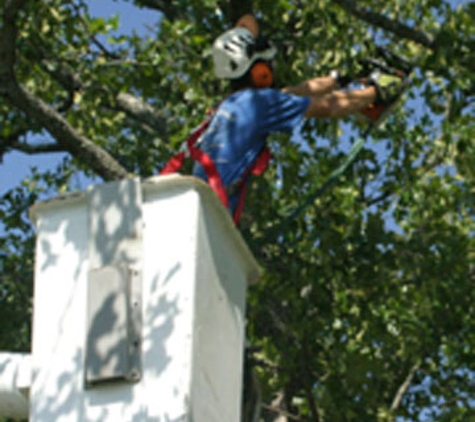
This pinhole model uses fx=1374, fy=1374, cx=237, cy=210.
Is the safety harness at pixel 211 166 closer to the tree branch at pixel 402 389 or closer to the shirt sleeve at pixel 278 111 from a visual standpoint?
the shirt sleeve at pixel 278 111

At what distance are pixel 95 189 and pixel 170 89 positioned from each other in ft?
20.4

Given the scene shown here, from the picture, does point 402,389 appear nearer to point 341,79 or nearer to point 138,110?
point 341,79

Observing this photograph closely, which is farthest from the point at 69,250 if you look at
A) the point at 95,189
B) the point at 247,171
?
the point at 247,171

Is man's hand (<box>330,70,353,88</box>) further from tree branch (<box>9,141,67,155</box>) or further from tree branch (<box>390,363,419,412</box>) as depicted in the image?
tree branch (<box>9,141,67,155</box>)

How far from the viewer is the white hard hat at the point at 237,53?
26.6 ft

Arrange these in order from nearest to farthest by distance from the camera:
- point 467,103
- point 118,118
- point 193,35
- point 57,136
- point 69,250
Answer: point 69,250 → point 57,136 → point 467,103 → point 193,35 → point 118,118

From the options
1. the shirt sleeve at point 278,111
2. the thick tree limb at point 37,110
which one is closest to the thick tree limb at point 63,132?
the thick tree limb at point 37,110

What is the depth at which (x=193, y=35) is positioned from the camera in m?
10.7

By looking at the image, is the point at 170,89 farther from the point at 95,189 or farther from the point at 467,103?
the point at 95,189

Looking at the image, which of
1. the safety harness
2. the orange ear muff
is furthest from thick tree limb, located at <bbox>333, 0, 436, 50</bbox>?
the safety harness

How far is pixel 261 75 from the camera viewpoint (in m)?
8.06

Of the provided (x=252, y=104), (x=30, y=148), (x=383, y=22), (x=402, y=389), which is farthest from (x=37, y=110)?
(x=402, y=389)

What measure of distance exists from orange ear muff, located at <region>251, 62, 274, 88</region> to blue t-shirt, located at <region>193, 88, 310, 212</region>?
0.78 ft

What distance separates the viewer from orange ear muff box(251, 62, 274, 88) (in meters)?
8.02
